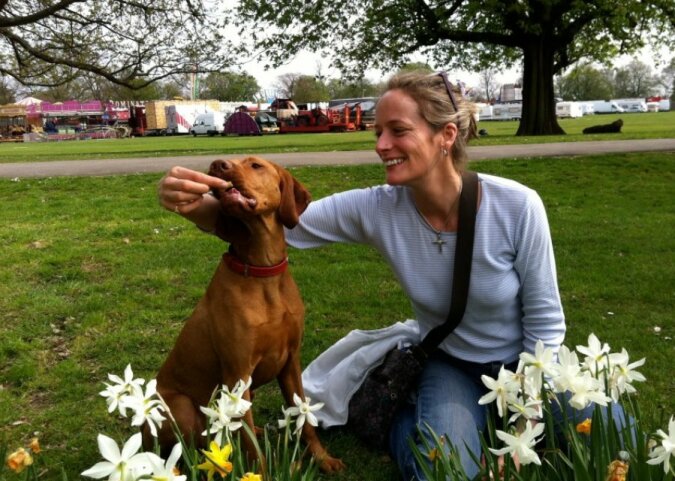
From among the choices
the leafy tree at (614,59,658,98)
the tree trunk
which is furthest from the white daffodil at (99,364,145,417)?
the leafy tree at (614,59,658,98)

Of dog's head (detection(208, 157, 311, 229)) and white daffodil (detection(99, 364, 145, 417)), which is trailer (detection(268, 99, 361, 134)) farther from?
white daffodil (detection(99, 364, 145, 417))

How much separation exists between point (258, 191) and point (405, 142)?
0.70 metres

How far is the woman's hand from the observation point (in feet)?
8.68

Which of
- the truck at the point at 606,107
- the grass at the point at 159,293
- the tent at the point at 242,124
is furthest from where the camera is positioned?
the truck at the point at 606,107

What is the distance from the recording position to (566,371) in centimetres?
153

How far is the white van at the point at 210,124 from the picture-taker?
48.1 meters

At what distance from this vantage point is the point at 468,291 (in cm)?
303

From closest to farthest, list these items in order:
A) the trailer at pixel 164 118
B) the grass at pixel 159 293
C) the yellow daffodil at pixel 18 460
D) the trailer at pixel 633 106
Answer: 1. the yellow daffodil at pixel 18 460
2. the grass at pixel 159 293
3. the trailer at pixel 164 118
4. the trailer at pixel 633 106

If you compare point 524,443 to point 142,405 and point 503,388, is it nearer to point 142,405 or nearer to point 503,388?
point 503,388

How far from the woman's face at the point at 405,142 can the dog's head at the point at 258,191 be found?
1.52ft

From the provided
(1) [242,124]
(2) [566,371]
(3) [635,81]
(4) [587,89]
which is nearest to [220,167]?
(2) [566,371]

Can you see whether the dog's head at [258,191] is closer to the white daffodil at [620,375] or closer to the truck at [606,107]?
the white daffodil at [620,375]

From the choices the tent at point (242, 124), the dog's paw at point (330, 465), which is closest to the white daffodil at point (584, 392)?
the dog's paw at point (330, 465)

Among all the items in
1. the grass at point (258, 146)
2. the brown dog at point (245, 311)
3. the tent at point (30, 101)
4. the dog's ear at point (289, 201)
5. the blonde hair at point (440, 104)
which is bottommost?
the brown dog at point (245, 311)
